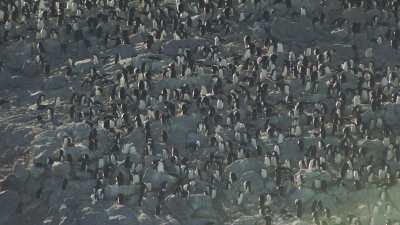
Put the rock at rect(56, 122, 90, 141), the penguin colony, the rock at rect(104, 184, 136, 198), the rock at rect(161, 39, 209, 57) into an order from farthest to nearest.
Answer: the rock at rect(161, 39, 209, 57) < the rock at rect(56, 122, 90, 141) < the rock at rect(104, 184, 136, 198) < the penguin colony

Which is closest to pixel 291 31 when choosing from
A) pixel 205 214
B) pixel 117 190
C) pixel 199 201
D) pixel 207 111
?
pixel 207 111

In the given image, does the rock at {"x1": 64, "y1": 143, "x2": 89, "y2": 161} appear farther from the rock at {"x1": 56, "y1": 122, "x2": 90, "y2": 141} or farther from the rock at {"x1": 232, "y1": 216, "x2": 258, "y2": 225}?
the rock at {"x1": 232, "y1": 216, "x2": 258, "y2": 225}

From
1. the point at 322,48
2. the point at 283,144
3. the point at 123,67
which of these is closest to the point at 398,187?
the point at 283,144

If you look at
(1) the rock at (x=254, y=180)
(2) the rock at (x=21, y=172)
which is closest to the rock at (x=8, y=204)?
(2) the rock at (x=21, y=172)

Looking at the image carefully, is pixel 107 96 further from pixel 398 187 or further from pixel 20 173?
pixel 398 187

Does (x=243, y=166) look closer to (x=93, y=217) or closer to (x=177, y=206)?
(x=177, y=206)

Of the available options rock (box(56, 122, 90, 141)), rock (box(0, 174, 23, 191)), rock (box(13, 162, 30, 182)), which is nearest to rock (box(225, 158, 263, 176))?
rock (box(56, 122, 90, 141))
